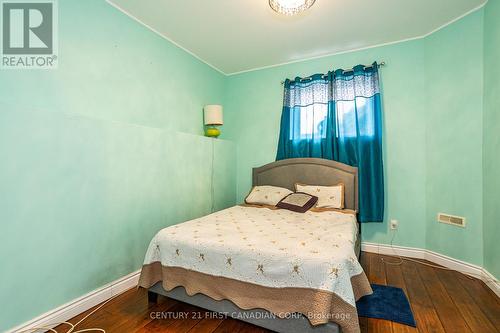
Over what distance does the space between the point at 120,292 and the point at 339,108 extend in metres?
3.14

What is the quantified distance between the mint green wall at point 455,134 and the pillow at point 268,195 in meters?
1.68

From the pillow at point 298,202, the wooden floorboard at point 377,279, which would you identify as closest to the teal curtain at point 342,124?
the wooden floorboard at point 377,279

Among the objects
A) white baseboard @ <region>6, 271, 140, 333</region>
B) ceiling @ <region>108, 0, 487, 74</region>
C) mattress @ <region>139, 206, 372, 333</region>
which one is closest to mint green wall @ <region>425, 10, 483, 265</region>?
ceiling @ <region>108, 0, 487, 74</region>

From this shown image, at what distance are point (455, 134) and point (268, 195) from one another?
2.12m

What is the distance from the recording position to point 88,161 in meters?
1.91

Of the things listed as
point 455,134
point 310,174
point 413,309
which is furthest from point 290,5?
point 413,309

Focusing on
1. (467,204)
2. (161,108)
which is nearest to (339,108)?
(467,204)

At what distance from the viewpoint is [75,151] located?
1.82m

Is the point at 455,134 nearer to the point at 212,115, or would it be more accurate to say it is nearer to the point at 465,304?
the point at 465,304

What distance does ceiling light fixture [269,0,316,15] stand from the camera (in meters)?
2.04

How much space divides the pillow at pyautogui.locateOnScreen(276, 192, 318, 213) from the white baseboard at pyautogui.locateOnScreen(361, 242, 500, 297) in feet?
3.32

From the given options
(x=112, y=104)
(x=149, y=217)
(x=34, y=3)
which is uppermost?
(x=34, y=3)

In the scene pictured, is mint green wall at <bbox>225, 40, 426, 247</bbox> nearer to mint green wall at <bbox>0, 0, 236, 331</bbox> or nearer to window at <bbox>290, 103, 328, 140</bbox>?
window at <bbox>290, 103, 328, 140</bbox>

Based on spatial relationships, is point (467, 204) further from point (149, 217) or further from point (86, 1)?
point (86, 1)
